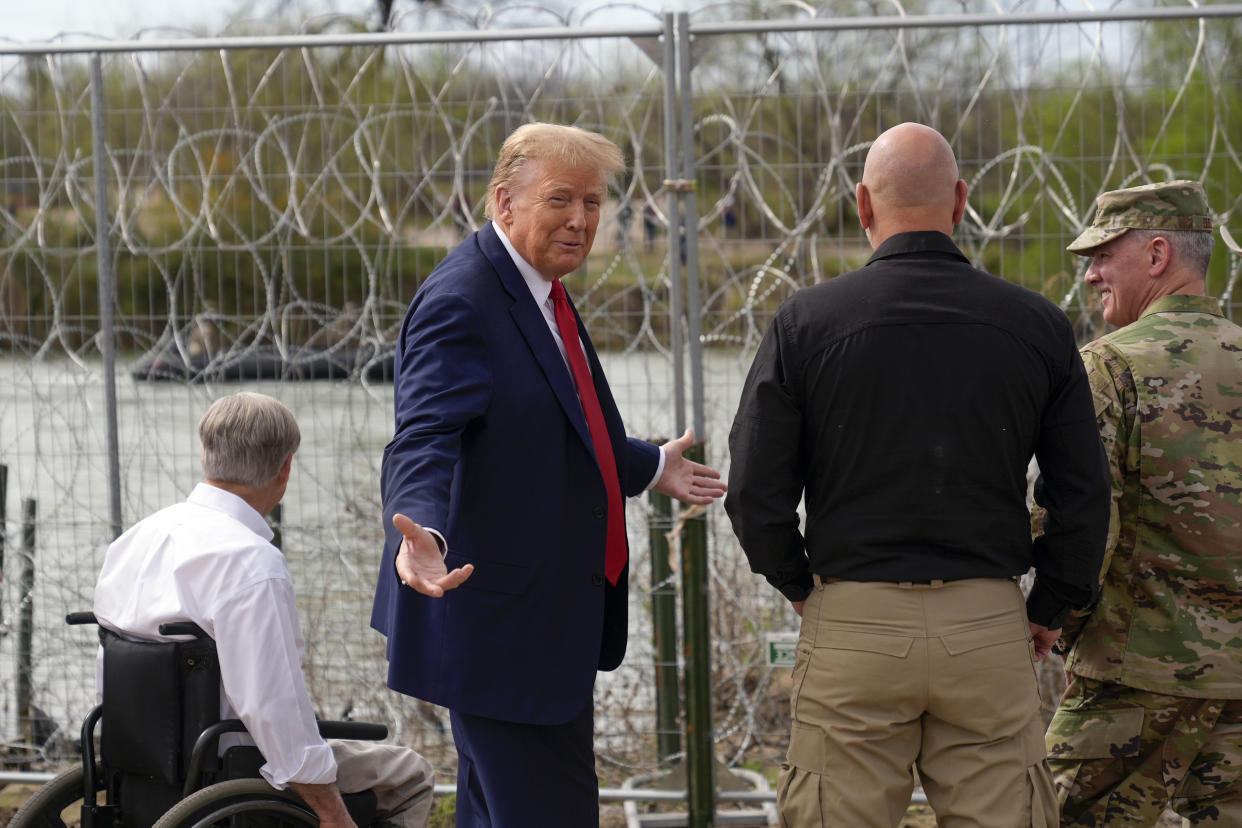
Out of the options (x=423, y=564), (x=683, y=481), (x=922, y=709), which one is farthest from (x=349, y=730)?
(x=922, y=709)

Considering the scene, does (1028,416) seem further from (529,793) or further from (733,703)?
(733,703)

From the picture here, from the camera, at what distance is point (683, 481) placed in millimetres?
3096

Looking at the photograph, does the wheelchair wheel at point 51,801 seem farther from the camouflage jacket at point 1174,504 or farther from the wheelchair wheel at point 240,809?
the camouflage jacket at point 1174,504

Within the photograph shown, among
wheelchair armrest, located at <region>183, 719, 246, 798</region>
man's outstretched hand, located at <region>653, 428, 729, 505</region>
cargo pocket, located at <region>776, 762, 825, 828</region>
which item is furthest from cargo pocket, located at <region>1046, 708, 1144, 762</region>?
A: wheelchair armrest, located at <region>183, 719, 246, 798</region>

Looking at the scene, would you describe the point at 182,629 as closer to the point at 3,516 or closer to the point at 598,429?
the point at 598,429

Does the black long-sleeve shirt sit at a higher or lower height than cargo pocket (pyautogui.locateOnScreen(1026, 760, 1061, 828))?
higher

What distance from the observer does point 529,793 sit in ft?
8.70

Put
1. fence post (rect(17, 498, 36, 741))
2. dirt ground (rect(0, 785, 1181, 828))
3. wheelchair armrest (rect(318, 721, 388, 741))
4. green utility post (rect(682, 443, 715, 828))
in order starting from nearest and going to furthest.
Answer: wheelchair armrest (rect(318, 721, 388, 741)), green utility post (rect(682, 443, 715, 828)), dirt ground (rect(0, 785, 1181, 828)), fence post (rect(17, 498, 36, 741))

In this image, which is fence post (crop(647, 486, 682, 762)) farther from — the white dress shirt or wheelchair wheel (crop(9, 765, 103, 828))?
wheelchair wheel (crop(9, 765, 103, 828))

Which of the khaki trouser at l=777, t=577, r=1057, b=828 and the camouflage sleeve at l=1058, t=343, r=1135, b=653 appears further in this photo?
the camouflage sleeve at l=1058, t=343, r=1135, b=653

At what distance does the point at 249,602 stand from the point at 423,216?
1.91 m

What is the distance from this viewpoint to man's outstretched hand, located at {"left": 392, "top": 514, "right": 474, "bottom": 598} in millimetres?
2191

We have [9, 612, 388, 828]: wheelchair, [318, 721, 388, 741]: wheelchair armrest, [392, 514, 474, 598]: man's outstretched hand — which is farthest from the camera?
[318, 721, 388, 741]: wheelchair armrest

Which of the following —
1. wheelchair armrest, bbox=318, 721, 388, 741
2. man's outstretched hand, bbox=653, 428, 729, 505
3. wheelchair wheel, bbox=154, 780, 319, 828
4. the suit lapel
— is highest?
the suit lapel
